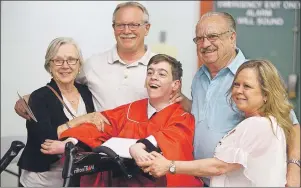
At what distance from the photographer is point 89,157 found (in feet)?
4.66

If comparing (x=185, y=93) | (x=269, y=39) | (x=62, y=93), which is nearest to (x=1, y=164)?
(x=62, y=93)

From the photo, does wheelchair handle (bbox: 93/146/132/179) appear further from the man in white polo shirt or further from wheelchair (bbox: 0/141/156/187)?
the man in white polo shirt

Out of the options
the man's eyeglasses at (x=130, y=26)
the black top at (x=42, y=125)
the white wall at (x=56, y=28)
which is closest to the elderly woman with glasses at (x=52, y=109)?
the black top at (x=42, y=125)

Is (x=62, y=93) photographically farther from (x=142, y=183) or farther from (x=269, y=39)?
(x=269, y=39)

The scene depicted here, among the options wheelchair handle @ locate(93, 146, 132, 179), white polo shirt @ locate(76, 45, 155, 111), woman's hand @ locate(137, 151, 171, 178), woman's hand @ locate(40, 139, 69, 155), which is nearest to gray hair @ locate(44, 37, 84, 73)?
white polo shirt @ locate(76, 45, 155, 111)

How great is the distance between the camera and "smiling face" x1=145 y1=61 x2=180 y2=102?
4.99 ft

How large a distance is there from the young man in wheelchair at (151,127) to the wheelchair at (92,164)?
0.04 metres

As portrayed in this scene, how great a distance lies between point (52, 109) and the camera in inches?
64.4

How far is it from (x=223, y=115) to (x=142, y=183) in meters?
0.32

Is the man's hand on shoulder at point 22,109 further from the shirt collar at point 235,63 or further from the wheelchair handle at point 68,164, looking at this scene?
the shirt collar at point 235,63

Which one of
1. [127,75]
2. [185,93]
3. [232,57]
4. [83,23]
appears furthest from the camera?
[83,23]

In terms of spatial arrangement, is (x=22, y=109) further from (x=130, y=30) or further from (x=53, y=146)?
(x=130, y=30)

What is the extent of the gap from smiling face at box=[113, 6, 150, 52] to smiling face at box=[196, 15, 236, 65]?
0.27 metres

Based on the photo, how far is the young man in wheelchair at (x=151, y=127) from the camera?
146 cm
